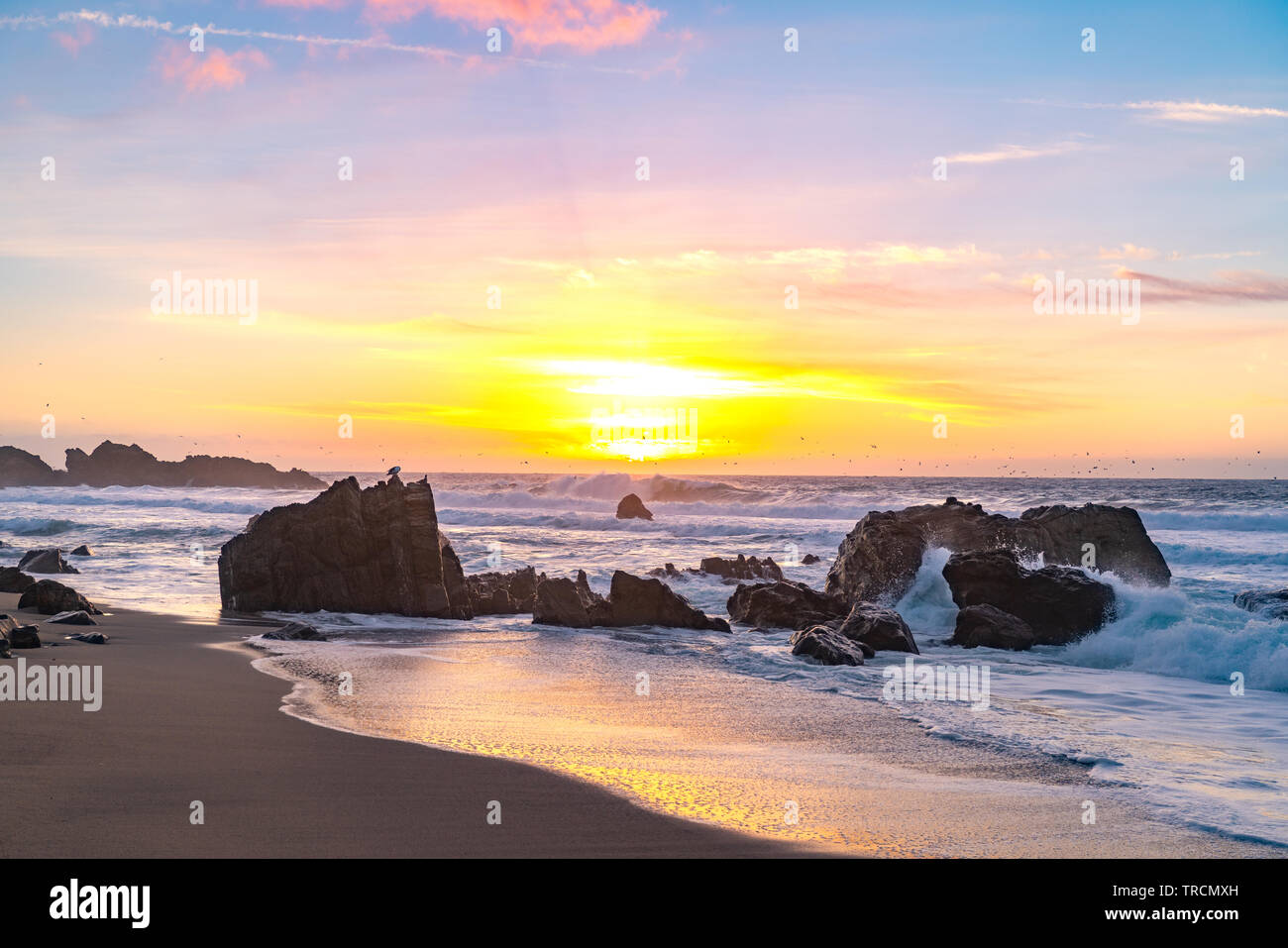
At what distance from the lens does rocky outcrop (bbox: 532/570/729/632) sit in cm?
2036

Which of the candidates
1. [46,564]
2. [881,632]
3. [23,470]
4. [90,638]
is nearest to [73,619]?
[90,638]

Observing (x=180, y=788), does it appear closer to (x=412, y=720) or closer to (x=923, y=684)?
(x=412, y=720)

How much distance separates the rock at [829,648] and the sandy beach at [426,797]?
15.6 feet

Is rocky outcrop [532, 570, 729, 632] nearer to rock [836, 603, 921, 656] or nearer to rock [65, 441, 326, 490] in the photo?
rock [836, 603, 921, 656]

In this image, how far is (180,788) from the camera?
6.89 metres

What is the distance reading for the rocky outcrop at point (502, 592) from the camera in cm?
2281

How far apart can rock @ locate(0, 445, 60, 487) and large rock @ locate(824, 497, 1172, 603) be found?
12932 cm

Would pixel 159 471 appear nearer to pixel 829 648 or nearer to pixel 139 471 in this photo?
pixel 139 471

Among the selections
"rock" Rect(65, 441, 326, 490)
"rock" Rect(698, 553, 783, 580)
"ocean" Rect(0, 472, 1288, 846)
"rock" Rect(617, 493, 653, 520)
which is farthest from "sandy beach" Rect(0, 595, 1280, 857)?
"rock" Rect(65, 441, 326, 490)

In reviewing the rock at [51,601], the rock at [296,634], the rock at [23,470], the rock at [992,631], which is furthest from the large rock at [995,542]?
the rock at [23,470]

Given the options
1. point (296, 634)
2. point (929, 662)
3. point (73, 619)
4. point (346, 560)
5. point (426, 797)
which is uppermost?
point (346, 560)

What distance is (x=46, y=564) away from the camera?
27.2 metres

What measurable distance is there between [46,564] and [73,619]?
13206mm
